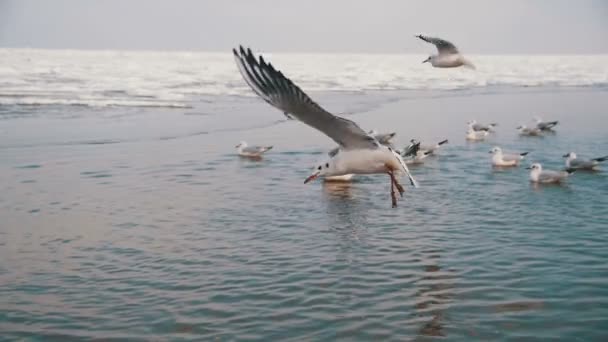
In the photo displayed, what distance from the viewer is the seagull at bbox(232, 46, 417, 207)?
6.19 m

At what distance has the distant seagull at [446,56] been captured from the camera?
37.8 feet

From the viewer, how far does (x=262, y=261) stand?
7.12 metres

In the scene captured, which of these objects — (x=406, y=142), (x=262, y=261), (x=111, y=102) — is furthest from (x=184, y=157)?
(x=111, y=102)

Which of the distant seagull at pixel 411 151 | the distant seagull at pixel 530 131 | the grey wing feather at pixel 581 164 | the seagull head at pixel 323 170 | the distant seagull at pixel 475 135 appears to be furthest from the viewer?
the distant seagull at pixel 530 131

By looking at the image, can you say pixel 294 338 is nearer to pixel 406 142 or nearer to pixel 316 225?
pixel 316 225

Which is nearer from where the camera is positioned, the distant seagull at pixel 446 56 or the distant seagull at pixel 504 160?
the distant seagull at pixel 446 56

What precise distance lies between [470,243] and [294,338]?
3231mm

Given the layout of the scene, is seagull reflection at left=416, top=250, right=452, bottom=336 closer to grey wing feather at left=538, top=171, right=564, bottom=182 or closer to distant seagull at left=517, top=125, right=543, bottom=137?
grey wing feather at left=538, top=171, right=564, bottom=182

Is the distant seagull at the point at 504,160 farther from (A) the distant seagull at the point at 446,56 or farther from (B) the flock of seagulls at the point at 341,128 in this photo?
(A) the distant seagull at the point at 446,56

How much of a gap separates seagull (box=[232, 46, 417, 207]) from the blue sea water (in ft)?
2.77

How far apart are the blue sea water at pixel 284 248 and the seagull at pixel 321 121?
33.2 inches

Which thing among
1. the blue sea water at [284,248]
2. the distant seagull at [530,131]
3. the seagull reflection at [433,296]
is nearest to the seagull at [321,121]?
the blue sea water at [284,248]

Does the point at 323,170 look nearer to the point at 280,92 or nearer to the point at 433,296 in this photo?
the point at 280,92

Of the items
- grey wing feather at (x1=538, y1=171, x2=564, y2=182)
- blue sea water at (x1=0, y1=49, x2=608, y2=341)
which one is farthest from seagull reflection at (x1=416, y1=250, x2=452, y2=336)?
grey wing feather at (x1=538, y1=171, x2=564, y2=182)
